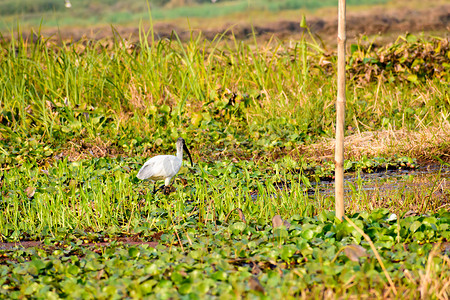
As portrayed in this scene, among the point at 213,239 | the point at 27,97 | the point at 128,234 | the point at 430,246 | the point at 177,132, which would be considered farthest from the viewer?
the point at 27,97

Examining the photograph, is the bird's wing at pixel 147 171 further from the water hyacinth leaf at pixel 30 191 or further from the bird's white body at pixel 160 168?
the water hyacinth leaf at pixel 30 191

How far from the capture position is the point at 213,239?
10.5 ft

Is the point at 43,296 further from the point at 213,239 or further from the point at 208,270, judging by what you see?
the point at 213,239

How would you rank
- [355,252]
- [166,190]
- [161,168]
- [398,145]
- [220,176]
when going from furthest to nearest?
1. [398,145]
2. [220,176]
3. [166,190]
4. [161,168]
5. [355,252]

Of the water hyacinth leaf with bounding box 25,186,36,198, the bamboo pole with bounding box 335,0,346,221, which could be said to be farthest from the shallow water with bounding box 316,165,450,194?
the water hyacinth leaf with bounding box 25,186,36,198

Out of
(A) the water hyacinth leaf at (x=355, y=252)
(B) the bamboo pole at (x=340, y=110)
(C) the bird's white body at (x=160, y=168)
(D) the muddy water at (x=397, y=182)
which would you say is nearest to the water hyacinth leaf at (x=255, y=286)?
(A) the water hyacinth leaf at (x=355, y=252)

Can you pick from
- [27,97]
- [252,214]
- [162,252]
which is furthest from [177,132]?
[162,252]

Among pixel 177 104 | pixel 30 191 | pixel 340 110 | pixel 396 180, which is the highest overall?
pixel 340 110

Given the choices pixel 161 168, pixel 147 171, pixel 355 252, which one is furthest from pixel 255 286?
pixel 147 171

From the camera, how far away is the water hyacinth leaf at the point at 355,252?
268 cm

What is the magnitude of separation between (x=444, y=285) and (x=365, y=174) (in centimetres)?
274

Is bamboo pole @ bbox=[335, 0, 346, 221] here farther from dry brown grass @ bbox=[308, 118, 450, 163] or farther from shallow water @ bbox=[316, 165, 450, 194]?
dry brown grass @ bbox=[308, 118, 450, 163]

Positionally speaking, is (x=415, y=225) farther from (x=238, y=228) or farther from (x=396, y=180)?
(x=396, y=180)

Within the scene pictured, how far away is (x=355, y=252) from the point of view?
272 cm
